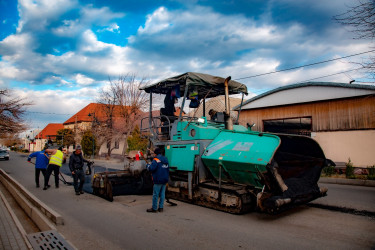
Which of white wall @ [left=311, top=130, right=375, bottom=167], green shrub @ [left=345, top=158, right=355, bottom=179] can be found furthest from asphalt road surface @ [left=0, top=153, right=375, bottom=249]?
white wall @ [left=311, top=130, right=375, bottom=167]

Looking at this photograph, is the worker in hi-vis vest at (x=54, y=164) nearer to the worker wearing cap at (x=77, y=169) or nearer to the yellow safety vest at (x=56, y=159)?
the yellow safety vest at (x=56, y=159)

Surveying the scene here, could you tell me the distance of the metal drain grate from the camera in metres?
4.48

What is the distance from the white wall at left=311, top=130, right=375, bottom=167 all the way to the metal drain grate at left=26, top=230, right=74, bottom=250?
595 inches

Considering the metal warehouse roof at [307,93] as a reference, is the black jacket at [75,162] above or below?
below

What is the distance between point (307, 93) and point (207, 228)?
14.2m

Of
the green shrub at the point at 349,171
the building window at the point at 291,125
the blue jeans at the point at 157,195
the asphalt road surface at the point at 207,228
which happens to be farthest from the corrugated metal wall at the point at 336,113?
the blue jeans at the point at 157,195

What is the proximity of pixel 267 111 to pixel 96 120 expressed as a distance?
69.4 ft

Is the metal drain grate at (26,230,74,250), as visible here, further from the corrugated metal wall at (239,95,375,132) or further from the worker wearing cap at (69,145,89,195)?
the corrugated metal wall at (239,95,375,132)

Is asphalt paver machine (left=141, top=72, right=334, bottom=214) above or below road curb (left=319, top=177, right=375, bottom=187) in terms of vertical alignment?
above

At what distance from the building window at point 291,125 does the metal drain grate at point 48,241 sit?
15640mm

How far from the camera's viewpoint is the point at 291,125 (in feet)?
59.2

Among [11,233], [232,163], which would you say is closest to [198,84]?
[232,163]

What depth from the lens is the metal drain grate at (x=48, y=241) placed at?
4476 mm

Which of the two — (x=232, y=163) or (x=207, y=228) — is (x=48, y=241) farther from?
(x=232, y=163)
